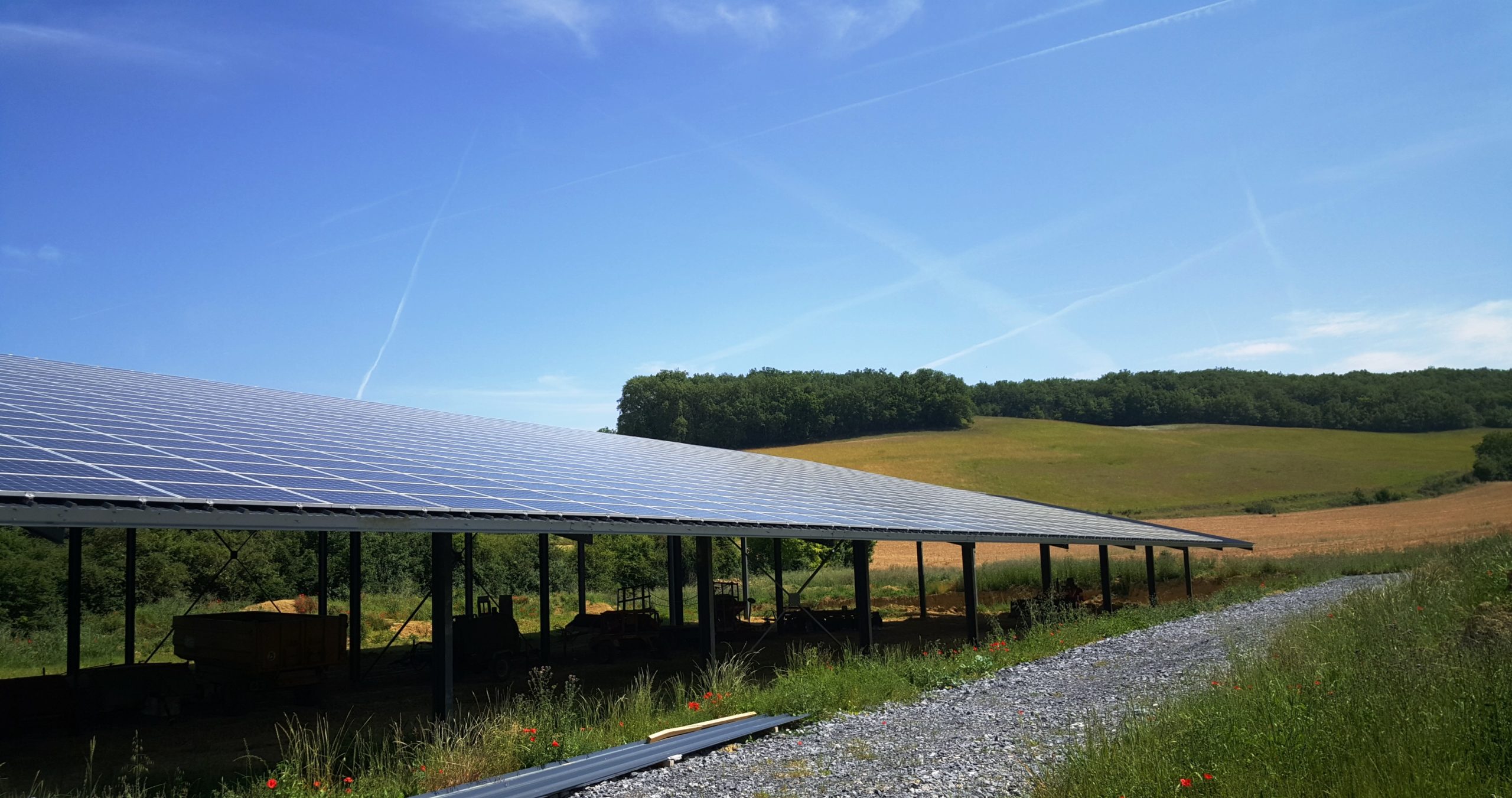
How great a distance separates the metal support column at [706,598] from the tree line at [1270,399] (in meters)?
99.6

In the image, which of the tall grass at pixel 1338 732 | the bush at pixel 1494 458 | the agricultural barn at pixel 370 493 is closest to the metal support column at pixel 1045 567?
the agricultural barn at pixel 370 493

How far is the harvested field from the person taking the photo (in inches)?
1716

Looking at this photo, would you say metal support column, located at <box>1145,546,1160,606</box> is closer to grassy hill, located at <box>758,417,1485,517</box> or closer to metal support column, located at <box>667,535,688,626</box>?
metal support column, located at <box>667,535,688,626</box>

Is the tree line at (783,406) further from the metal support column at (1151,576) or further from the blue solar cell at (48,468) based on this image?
the blue solar cell at (48,468)

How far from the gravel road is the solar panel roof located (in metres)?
2.64

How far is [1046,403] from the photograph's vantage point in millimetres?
112188

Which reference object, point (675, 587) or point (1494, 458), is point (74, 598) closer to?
point (675, 587)

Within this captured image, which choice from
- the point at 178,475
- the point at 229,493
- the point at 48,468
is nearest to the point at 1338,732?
the point at 229,493

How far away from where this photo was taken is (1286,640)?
12.6 m

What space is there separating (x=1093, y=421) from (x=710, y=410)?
47.3 m

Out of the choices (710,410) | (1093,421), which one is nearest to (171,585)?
(710,410)

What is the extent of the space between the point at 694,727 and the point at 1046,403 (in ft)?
354

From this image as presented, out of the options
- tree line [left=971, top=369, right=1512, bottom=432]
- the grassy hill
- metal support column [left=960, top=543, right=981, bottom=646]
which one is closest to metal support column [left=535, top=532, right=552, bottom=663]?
metal support column [left=960, top=543, right=981, bottom=646]

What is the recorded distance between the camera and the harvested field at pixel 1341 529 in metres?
43.6
